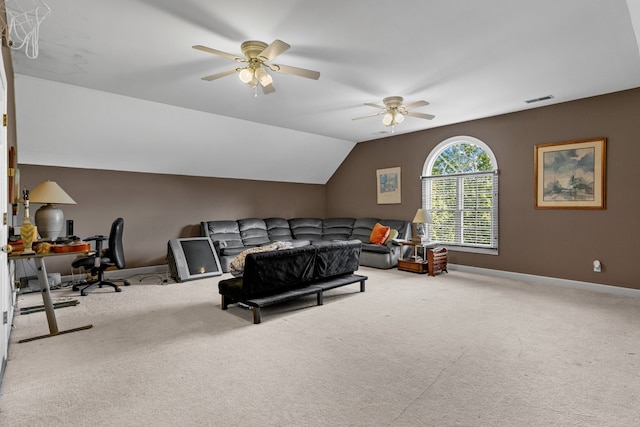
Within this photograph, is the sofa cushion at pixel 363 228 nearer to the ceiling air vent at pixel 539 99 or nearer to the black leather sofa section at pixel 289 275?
the black leather sofa section at pixel 289 275

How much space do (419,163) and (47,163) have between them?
261 inches

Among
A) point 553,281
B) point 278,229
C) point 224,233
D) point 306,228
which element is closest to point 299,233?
point 306,228

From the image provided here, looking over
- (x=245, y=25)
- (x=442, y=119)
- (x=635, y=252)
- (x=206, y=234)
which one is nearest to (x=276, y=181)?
(x=206, y=234)

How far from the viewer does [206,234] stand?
21.7 ft

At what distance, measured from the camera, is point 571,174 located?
16.6 ft

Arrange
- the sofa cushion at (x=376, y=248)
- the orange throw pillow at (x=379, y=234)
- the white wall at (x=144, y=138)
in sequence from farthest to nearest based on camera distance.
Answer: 1. the orange throw pillow at (x=379, y=234)
2. the sofa cushion at (x=376, y=248)
3. the white wall at (x=144, y=138)

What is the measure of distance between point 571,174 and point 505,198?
39.4 inches

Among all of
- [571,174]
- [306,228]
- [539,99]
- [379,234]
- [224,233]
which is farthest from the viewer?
[306,228]

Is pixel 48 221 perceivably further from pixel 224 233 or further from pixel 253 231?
pixel 253 231

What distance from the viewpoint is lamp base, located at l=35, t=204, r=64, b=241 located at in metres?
3.34

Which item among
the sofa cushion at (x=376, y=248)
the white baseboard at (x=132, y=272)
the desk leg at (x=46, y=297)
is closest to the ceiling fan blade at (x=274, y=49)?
the desk leg at (x=46, y=297)

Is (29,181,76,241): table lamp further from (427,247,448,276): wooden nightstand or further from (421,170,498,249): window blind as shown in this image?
(421,170,498,249): window blind

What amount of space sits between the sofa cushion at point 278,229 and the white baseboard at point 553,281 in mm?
3642

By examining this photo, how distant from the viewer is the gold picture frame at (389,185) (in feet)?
24.3
